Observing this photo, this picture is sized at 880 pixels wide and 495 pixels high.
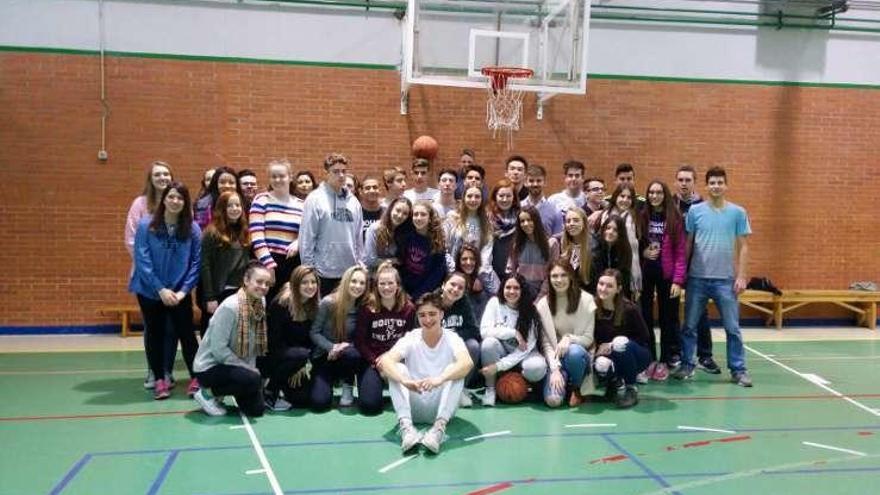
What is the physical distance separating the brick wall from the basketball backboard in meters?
0.99

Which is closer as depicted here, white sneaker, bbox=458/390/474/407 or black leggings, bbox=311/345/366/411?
black leggings, bbox=311/345/366/411

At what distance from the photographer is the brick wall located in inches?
336

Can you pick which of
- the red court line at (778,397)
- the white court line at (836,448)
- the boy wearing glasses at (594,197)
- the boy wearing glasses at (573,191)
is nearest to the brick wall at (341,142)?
the boy wearing glasses at (573,191)

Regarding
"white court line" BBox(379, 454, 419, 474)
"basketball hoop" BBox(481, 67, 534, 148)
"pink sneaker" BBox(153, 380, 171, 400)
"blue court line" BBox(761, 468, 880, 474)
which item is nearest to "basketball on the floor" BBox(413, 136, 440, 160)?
"basketball hoop" BBox(481, 67, 534, 148)

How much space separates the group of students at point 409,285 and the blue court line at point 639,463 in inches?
29.9

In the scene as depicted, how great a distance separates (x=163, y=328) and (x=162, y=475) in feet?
6.16

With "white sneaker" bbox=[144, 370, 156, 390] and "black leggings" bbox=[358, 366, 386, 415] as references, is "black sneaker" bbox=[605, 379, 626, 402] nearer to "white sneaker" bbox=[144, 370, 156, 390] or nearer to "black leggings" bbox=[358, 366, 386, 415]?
"black leggings" bbox=[358, 366, 386, 415]

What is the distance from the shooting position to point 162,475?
169 inches

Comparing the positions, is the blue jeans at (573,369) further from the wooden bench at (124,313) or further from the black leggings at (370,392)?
the wooden bench at (124,313)

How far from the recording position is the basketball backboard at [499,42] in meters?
8.01

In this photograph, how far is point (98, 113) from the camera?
28.2ft

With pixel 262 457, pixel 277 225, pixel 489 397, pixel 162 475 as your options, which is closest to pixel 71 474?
pixel 162 475

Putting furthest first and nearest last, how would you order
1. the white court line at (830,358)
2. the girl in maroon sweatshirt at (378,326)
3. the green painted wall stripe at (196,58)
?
1. the green painted wall stripe at (196,58)
2. the white court line at (830,358)
3. the girl in maroon sweatshirt at (378,326)

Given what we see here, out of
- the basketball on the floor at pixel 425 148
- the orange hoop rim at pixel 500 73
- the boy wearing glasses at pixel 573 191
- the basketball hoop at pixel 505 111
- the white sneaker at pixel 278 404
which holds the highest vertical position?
Answer: the orange hoop rim at pixel 500 73
